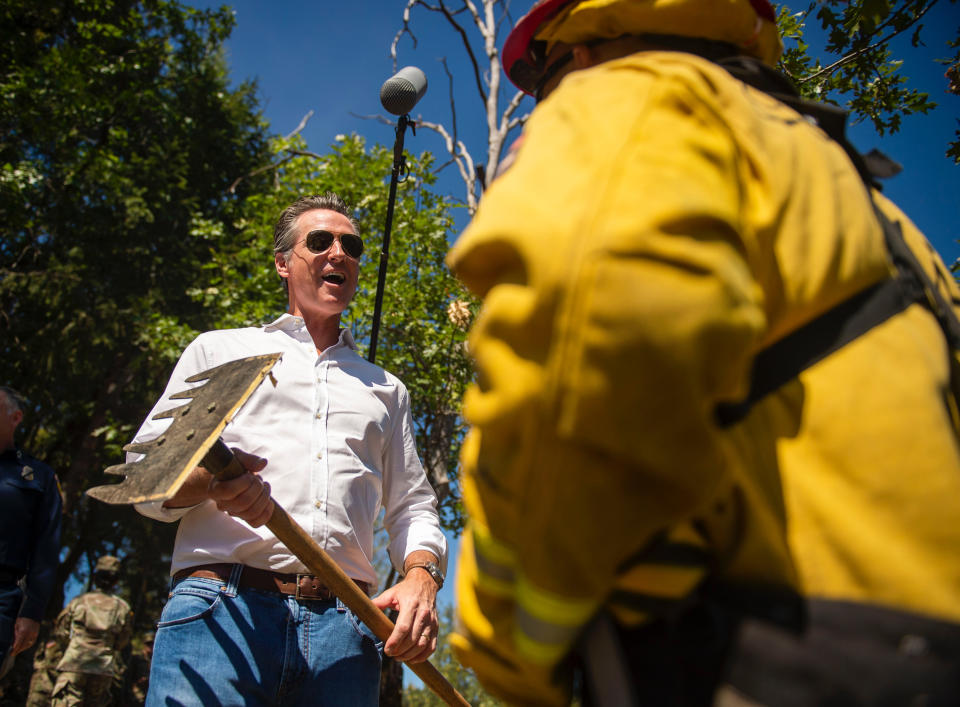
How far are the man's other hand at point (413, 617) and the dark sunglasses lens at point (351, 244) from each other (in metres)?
1.48

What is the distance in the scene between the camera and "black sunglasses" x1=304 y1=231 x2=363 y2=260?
10.3 ft

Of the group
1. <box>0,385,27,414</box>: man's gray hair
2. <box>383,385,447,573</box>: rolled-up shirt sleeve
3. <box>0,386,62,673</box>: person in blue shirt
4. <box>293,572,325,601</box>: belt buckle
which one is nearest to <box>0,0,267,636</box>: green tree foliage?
<box>0,385,27,414</box>: man's gray hair

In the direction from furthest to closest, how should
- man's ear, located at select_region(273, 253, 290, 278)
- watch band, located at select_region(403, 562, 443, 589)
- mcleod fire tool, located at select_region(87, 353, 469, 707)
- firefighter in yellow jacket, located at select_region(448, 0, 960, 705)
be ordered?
man's ear, located at select_region(273, 253, 290, 278)
watch band, located at select_region(403, 562, 443, 589)
mcleod fire tool, located at select_region(87, 353, 469, 707)
firefighter in yellow jacket, located at select_region(448, 0, 960, 705)

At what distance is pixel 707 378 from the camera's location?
0.73 m

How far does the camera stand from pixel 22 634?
4164mm

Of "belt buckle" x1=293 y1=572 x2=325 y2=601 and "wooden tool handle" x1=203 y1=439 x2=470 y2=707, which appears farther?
"belt buckle" x1=293 y1=572 x2=325 y2=601

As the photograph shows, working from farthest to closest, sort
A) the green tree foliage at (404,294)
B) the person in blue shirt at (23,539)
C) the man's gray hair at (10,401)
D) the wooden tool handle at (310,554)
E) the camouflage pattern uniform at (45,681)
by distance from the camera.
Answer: the camouflage pattern uniform at (45,681) → the green tree foliage at (404,294) → the man's gray hair at (10,401) → the person in blue shirt at (23,539) → the wooden tool handle at (310,554)

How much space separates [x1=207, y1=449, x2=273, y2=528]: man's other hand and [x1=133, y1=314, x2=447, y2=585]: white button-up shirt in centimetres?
22

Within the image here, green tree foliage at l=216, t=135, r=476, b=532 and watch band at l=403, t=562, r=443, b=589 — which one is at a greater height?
green tree foliage at l=216, t=135, r=476, b=532

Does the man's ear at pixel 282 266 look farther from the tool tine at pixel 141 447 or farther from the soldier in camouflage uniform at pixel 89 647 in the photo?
the soldier in camouflage uniform at pixel 89 647

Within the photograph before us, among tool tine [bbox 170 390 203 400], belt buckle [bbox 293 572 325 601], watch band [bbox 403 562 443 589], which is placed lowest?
watch band [bbox 403 562 443 589]

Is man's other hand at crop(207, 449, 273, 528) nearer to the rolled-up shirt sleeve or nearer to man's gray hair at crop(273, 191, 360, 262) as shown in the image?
the rolled-up shirt sleeve

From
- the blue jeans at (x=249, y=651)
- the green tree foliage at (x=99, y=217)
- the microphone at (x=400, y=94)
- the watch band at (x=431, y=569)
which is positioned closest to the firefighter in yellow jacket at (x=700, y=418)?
the blue jeans at (x=249, y=651)

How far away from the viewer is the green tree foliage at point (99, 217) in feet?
40.6
